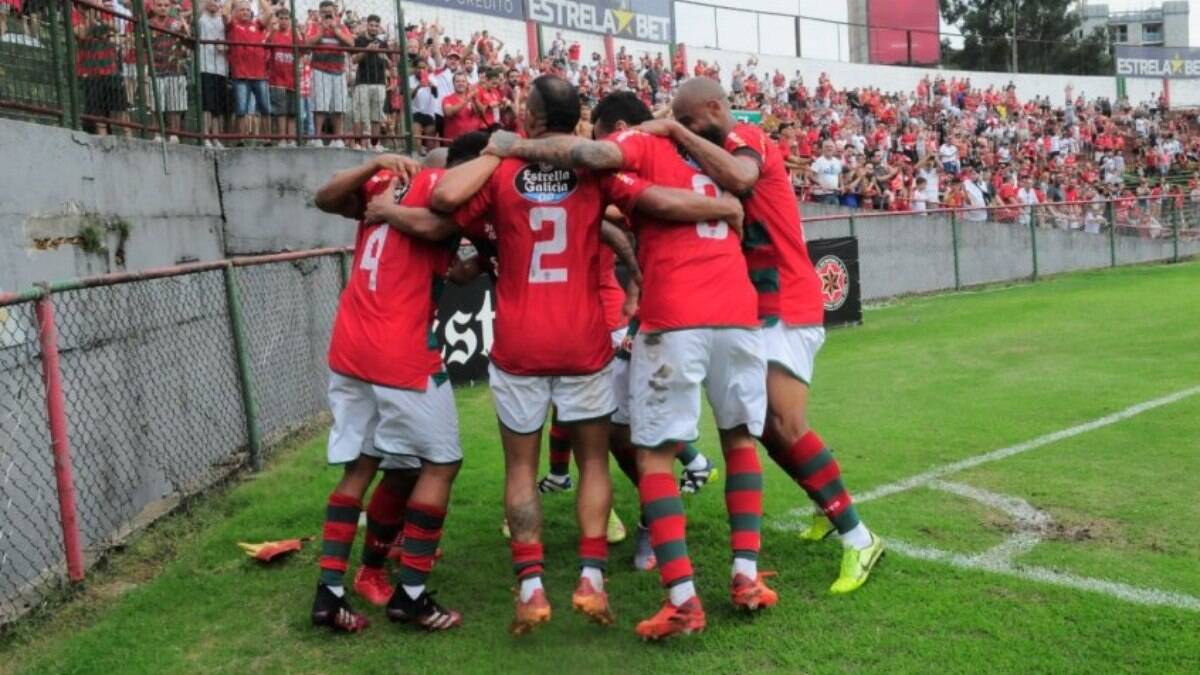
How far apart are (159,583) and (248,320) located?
318 centimetres

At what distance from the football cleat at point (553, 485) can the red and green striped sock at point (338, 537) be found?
5.23ft

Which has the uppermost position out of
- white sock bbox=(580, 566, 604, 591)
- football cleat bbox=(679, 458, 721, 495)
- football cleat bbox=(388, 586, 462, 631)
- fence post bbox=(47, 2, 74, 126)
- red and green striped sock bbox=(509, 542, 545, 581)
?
fence post bbox=(47, 2, 74, 126)

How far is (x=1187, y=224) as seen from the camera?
2662 centimetres

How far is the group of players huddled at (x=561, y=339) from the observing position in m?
4.28

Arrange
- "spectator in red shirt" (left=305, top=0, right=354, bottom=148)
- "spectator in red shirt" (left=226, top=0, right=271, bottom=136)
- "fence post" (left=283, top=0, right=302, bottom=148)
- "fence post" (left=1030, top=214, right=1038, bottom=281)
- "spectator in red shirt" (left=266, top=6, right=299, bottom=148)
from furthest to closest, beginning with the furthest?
"fence post" (left=1030, top=214, right=1038, bottom=281)
"spectator in red shirt" (left=305, top=0, right=354, bottom=148)
"spectator in red shirt" (left=266, top=6, right=299, bottom=148)
"fence post" (left=283, top=0, right=302, bottom=148)
"spectator in red shirt" (left=226, top=0, right=271, bottom=136)

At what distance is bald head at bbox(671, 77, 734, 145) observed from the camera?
455cm

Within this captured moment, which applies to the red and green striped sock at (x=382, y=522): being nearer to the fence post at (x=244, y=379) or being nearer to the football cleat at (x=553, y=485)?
the football cleat at (x=553, y=485)

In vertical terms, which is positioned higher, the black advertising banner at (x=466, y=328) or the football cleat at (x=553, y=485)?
the black advertising banner at (x=466, y=328)

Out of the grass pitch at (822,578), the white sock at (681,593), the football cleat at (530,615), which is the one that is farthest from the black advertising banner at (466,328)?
the white sock at (681,593)

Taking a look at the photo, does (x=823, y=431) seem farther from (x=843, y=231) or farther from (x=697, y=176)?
(x=843, y=231)

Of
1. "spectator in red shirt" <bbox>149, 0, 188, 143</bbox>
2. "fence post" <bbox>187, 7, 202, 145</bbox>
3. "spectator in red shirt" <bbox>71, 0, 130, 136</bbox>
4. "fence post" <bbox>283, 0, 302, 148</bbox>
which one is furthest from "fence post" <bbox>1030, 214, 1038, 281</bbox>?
"spectator in red shirt" <bbox>71, 0, 130, 136</bbox>

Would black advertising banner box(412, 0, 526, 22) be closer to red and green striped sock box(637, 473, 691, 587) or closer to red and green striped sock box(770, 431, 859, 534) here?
red and green striped sock box(770, 431, 859, 534)

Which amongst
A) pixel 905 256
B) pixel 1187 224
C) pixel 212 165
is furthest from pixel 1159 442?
pixel 1187 224

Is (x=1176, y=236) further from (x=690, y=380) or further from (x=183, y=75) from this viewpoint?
(x=690, y=380)
